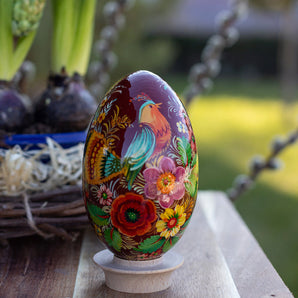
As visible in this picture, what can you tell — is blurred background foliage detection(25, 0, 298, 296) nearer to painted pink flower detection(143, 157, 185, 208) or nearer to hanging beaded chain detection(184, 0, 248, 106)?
hanging beaded chain detection(184, 0, 248, 106)

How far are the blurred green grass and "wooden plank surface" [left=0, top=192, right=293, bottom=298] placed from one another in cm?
85

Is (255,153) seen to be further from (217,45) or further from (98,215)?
(98,215)

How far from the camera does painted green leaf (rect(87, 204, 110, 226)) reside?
551 mm

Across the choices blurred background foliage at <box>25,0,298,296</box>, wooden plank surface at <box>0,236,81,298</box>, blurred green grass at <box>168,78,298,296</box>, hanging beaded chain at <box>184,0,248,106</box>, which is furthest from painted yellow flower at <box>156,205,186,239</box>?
blurred green grass at <box>168,78,298,296</box>

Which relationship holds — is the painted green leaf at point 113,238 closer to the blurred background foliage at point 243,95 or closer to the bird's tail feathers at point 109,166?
the bird's tail feathers at point 109,166

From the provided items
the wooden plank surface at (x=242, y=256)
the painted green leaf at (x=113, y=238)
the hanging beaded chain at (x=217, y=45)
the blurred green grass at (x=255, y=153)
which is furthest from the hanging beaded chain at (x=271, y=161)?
the blurred green grass at (x=255, y=153)

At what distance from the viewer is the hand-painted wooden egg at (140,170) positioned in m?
0.53

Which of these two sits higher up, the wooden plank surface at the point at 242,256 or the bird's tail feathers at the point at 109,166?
the bird's tail feathers at the point at 109,166

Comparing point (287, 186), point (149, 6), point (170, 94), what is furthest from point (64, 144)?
point (149, 6)

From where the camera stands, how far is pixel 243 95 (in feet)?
17.4

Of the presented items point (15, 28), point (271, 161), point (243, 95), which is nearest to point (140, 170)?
point (15, 28)

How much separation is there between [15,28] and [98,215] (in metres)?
0.32

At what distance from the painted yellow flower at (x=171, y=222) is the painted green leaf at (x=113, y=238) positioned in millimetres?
42

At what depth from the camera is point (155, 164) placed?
533mm
